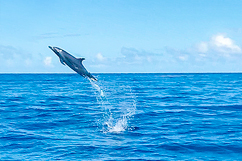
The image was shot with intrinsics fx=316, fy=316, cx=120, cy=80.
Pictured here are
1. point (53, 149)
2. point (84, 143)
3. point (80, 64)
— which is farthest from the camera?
point (84, 143)

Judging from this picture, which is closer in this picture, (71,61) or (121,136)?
(71,61)

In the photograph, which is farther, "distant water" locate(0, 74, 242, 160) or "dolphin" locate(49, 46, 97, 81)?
"distant water" locate(0, 74, 242, 160)

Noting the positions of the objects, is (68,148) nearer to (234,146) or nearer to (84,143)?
(84,143)

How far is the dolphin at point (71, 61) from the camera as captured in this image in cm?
1094

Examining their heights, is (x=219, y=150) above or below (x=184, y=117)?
below

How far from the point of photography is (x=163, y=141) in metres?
16.7

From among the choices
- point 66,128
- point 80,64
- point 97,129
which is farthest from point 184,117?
point 80,64

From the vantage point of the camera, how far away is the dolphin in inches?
431

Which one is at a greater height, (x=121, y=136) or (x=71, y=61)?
(x=71, y=61)

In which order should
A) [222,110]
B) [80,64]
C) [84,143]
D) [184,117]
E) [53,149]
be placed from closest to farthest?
[80,64] < [53,149] < [84,143] < [184,117] < [222,110]

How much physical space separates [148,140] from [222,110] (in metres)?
13.7

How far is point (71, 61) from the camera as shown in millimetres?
11195

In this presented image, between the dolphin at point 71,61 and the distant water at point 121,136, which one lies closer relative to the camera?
the dolphin at point 71,61

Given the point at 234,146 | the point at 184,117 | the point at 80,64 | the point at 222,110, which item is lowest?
the point at 234,146
